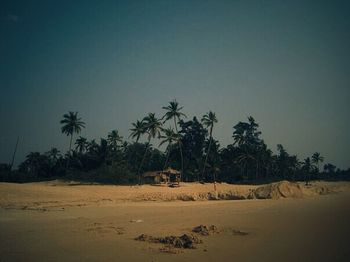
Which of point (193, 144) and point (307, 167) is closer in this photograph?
point (193, 144)

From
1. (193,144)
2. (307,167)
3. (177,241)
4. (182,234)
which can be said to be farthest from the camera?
(307,167)

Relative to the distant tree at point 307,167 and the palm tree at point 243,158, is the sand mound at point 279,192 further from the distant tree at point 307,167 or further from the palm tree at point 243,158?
the distant tree at point 307,167

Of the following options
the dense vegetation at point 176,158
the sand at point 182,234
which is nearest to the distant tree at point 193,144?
the dense vegetation at point 176,158

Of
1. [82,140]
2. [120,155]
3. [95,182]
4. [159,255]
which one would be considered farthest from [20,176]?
[159,255]

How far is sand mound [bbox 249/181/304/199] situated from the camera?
2312 cm

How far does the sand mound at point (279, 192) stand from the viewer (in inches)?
910

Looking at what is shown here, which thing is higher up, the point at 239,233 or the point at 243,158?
the point at 243,158

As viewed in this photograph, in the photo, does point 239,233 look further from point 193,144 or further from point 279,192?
point 193,144

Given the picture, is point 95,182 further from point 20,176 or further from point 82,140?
point 82,140

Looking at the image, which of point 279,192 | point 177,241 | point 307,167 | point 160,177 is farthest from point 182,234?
point 307,167

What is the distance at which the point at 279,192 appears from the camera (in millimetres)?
23297

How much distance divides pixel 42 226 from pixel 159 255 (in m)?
6.70

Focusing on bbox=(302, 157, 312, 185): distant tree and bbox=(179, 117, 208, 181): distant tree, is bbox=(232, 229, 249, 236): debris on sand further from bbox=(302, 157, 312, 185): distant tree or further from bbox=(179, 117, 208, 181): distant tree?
bbox=(302, 157, 312, 185): distant tree

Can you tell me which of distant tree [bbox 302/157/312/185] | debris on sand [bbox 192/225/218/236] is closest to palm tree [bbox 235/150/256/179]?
distant tree [bbox 302/157/312/185]
